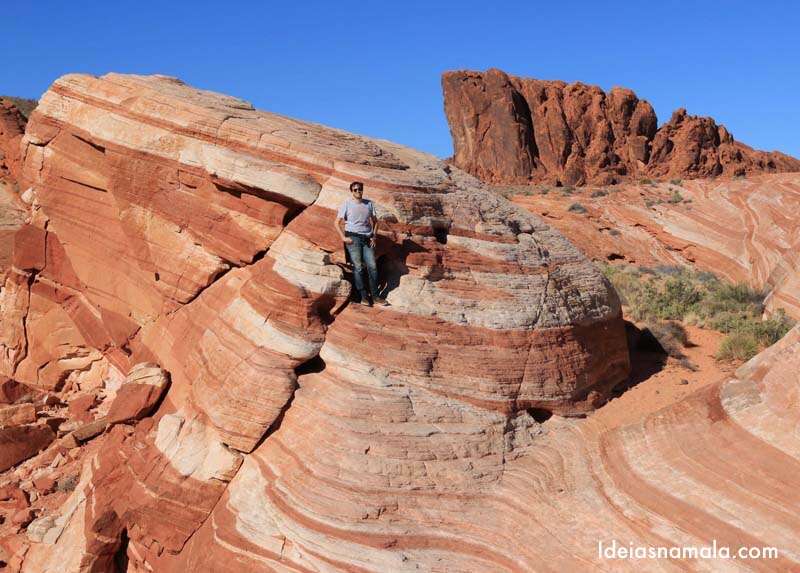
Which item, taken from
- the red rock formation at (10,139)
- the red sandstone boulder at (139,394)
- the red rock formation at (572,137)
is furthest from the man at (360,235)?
the red rock formation at (572,137)

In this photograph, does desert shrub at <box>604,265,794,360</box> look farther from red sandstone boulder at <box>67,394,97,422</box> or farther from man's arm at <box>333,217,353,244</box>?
red sandstone boulder at <box>67,394,97,422</box>

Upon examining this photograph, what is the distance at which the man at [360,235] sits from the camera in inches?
327

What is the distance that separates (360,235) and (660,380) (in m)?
5.47

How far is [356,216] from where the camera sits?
8.29 meters

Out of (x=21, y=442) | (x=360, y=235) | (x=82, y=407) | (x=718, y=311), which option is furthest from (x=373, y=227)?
(x=718, y=311)

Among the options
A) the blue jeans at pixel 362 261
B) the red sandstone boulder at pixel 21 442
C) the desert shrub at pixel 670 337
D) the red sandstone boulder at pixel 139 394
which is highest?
the desert shrub at pixel 670 337

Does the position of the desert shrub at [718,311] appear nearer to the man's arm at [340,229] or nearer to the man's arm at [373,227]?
the man's arm at [373,227]

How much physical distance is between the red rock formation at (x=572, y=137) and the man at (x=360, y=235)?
4452 centimetres

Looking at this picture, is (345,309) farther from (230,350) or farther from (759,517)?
(759,517)

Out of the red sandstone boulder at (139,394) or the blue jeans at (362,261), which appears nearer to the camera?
the blue jeans at (362,261)

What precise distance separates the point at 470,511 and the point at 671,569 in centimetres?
210

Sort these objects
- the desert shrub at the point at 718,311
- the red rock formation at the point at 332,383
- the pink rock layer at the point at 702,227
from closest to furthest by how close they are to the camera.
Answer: the red rock formation at the point at 332,383
the desert shrub at the point at 718,311
the pink rock layer at the point at 702,227

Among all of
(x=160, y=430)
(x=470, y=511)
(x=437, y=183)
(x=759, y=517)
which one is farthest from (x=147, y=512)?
(x=759, y=517)

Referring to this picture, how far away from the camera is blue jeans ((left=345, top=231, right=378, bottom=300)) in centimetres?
845
